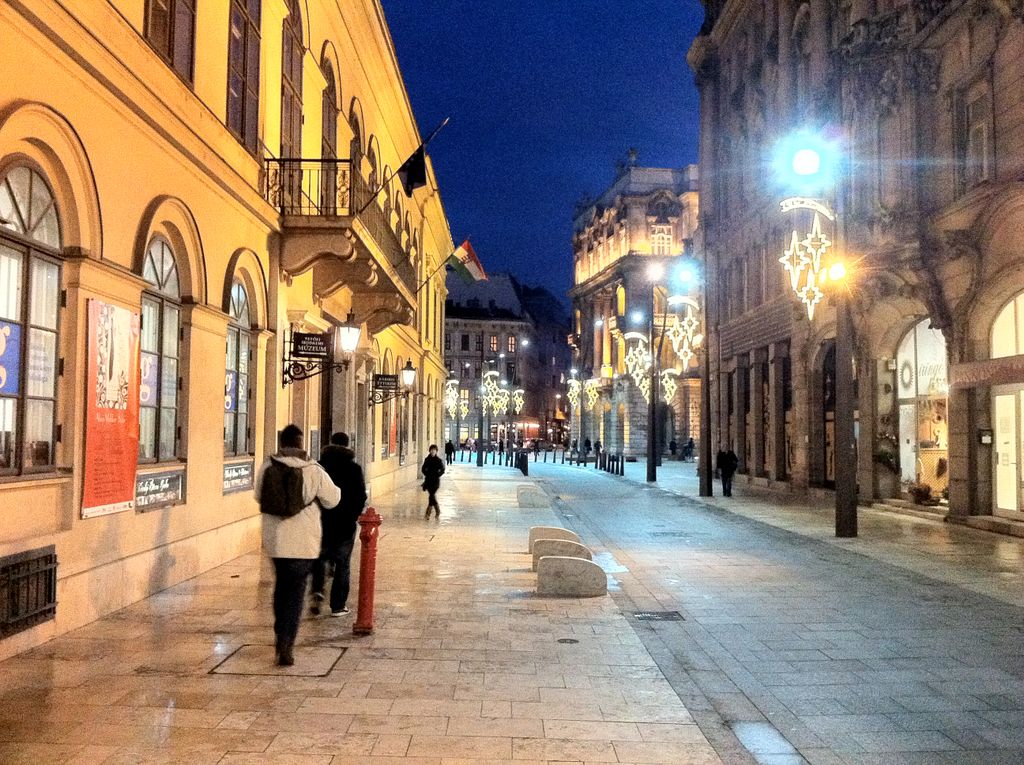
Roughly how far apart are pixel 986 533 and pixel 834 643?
1067cm

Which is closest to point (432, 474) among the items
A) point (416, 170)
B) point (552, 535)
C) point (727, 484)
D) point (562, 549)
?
point (416, 170)

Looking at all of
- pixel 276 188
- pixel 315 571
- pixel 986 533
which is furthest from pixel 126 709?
pixel 986 533

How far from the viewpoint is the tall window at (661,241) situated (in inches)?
2911

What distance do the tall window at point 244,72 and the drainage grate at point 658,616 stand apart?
8359 mm

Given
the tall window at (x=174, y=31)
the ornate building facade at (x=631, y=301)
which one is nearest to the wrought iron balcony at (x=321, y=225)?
the tall window at (x=174, y=31)

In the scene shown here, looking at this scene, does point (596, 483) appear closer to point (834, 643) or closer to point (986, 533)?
point (986, 533)

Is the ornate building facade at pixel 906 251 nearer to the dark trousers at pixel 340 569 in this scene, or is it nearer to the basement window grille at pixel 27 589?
the dark trousers at pixel 340 569

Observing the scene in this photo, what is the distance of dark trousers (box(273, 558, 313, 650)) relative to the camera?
695cm

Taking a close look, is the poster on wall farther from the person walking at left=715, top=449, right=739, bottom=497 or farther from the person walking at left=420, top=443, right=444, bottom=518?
the person walking at left=715, top=449, right=739, bottom=497

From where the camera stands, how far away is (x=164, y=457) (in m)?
10.5

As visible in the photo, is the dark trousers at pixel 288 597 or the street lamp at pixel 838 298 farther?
the street lamp at pixel 838 298

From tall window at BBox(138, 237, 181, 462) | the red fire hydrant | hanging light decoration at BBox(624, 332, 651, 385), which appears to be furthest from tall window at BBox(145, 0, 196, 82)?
hanging light decoration at BBox(624, 332, 651, 385)

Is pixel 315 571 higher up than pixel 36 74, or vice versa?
pixel 36 74

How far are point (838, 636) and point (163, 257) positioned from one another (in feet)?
27.4
